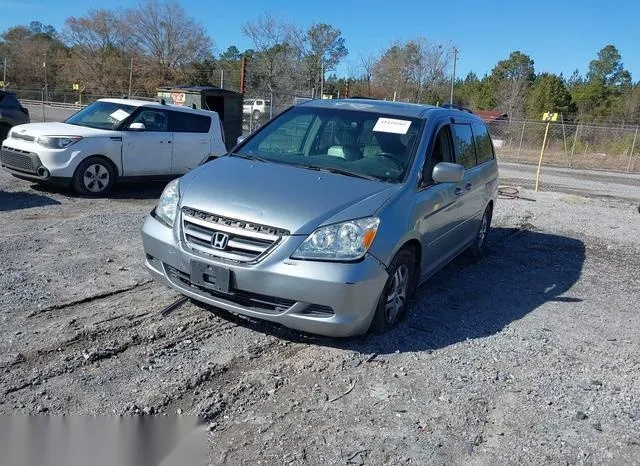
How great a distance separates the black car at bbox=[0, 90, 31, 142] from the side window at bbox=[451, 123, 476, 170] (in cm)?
1238

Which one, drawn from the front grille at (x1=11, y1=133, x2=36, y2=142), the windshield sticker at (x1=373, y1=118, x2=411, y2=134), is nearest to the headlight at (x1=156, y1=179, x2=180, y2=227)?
the windshield sticker at (x1=373, y1=118, x2=411, y2=134)

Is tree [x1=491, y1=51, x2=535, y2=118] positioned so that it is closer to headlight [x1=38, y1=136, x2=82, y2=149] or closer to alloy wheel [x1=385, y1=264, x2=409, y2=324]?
headlight [x1=38, y1=136, x2=82, y2=149]

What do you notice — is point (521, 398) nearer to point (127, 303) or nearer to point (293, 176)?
point (293, 176)

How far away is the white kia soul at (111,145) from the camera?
363 inches

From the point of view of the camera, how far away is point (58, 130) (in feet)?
31.2

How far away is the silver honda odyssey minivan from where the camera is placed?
3916 mm

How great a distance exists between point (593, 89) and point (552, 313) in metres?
70.8

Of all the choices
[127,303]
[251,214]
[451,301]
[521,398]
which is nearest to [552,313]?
[451,301]

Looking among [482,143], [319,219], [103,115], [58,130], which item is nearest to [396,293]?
[319,219]

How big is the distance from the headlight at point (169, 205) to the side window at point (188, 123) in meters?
6.38

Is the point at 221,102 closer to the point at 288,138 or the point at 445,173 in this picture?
the point at 288,138

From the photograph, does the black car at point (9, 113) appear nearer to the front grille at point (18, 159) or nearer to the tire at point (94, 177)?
the front grille at point (18, 159)

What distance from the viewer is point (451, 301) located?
5.66 m

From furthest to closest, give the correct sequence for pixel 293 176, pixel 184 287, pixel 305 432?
pixel 293 176, pixel 184 287, pixel 305 432
